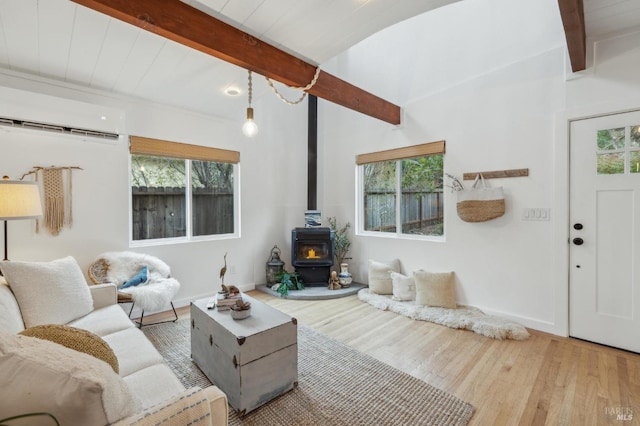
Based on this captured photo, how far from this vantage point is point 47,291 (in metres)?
1.87

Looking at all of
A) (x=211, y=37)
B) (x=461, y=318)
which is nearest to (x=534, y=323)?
(x=461, y=318)

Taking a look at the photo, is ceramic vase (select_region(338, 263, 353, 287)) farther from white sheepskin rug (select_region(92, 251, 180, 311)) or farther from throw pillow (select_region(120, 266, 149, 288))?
throw pillow (select_region(120, 266, 149, 288))

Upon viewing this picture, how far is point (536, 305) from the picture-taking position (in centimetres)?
284

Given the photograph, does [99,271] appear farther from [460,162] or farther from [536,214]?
[536,214]

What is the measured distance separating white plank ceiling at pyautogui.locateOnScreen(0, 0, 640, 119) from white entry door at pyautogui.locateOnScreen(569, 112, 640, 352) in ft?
2.93

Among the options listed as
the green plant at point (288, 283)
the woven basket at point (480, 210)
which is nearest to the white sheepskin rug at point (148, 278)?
the green plant at point (288, 283)

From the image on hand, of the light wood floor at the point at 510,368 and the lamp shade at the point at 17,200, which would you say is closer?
the light wood floor at the point at 510,368

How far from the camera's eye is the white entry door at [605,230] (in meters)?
2.39

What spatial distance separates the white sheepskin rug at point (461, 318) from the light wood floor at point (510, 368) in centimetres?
7

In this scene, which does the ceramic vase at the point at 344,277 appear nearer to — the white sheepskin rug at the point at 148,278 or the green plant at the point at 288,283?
the green plant at the point at 288,283

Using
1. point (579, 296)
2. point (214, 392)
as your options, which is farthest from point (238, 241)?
point (579, 296)

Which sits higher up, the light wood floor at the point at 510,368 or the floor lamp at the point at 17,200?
the floor lamp at the point at 17,200

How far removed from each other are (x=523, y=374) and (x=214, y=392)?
7.22 ft

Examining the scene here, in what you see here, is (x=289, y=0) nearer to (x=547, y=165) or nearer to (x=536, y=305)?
(x=547, y=165)
